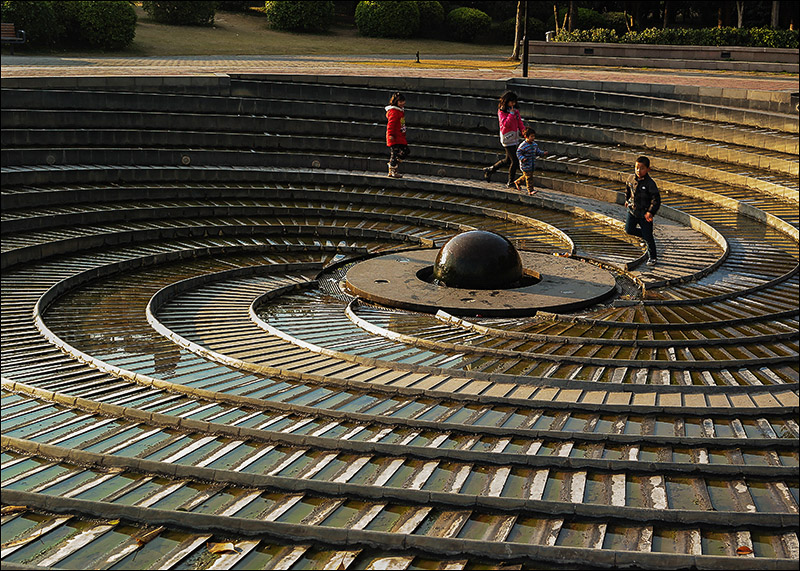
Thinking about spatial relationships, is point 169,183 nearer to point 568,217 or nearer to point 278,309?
point 278,309

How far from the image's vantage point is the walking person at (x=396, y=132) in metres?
16.8

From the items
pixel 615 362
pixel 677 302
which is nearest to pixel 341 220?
pixel 677 302

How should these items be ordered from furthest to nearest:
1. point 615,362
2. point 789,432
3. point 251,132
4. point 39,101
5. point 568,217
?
point 251,132
point 39,101
point 568,217
point 615,362
point 789,432

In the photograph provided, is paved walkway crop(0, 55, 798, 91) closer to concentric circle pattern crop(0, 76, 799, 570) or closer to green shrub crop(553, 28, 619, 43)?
concentric circle pattern crop(0, 76, 799, 570)

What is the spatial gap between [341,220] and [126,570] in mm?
11367

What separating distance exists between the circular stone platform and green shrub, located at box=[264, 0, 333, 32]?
24.8 m

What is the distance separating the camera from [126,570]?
5.25 metres

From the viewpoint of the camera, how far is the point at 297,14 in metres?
36.6

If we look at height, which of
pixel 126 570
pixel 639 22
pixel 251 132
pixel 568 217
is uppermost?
pixel 639 22

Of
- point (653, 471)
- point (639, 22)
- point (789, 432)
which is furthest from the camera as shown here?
point (639, 22)

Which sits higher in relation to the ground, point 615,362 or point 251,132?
point 251,132

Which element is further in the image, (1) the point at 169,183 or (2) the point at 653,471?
(1) the point at 169,183

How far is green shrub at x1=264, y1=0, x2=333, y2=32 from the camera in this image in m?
36.4

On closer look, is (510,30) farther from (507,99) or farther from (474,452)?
(474,452)
